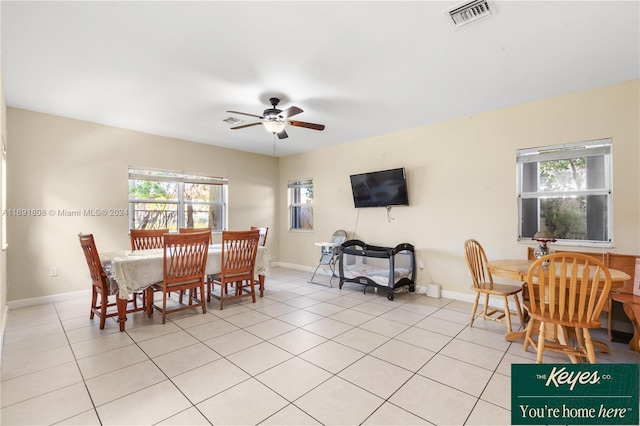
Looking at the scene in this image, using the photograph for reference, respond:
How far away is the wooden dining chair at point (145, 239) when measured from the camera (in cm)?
397

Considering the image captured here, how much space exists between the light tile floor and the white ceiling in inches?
100

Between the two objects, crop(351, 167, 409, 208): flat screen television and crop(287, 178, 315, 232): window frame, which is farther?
crop(287, 178, 315, 232): window frame

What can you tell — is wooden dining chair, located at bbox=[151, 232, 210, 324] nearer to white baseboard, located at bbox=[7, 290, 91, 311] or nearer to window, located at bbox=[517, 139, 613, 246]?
white baseboard, located at bbox=[7, 290, 91, 311]

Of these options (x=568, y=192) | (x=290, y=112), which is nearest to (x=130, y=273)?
(x=290, y=112)

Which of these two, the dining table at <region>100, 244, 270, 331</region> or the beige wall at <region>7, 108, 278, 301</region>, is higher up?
the beige wall at <region>7, 108, 278, 301</region>

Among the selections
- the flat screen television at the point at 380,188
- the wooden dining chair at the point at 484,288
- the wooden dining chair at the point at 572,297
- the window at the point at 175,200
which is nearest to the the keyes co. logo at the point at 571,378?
the wooden dining chair at the point at 572,297

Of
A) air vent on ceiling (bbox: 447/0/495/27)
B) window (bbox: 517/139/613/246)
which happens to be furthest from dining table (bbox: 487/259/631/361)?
air vent on ceiling (bbox: 447/0/495/27)

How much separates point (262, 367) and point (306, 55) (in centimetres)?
258

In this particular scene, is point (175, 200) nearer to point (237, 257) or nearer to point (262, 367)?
point (237, 257)

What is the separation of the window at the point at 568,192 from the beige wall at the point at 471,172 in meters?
0.09

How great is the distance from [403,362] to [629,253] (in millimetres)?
2632

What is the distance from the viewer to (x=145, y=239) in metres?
4.08

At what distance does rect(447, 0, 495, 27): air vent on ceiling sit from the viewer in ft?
6.30

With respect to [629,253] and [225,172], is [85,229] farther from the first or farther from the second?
[629,253]
